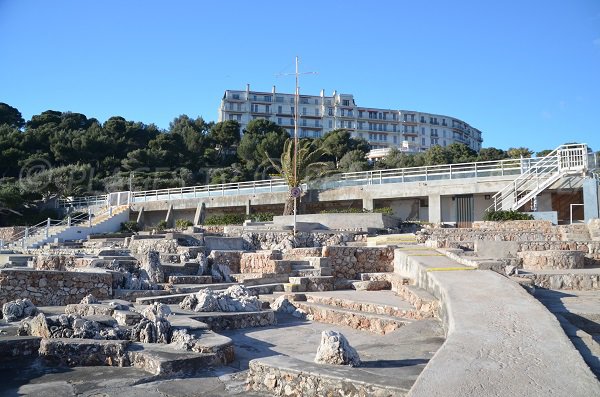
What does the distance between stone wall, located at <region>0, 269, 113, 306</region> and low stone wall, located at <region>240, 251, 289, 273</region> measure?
5163 millimetres

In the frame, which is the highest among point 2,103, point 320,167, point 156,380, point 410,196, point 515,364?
point 2,103

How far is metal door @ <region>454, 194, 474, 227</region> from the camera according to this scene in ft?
92.2

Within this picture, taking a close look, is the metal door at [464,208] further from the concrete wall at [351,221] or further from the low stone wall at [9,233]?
the low stone wall at [9,233]

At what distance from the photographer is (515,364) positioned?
4074 millimetres

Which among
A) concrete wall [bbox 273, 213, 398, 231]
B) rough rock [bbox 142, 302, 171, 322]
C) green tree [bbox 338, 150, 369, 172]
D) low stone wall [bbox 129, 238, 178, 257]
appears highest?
green tree [bbox 338, 150, 369, 172]

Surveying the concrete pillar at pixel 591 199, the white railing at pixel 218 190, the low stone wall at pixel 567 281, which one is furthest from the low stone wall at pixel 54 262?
the white railing at pixel 218 190

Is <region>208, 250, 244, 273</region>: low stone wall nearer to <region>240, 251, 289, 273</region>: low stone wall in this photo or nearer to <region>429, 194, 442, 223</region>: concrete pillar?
<region>240, 251, 289, 273</region>: low stone wall

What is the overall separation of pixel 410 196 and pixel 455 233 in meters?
10.1

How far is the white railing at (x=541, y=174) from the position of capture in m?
22.9

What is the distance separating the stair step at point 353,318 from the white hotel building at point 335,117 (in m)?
96.1

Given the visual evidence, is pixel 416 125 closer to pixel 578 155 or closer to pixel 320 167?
pixel 320 167

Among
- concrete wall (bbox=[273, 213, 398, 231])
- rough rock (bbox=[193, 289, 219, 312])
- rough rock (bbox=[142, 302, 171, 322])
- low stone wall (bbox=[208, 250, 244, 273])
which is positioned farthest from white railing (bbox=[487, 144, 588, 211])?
rough rock (bbox=[142, 302, 171, 322])

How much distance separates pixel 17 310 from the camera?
8242mm

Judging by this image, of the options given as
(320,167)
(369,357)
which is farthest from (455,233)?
(320,167)
